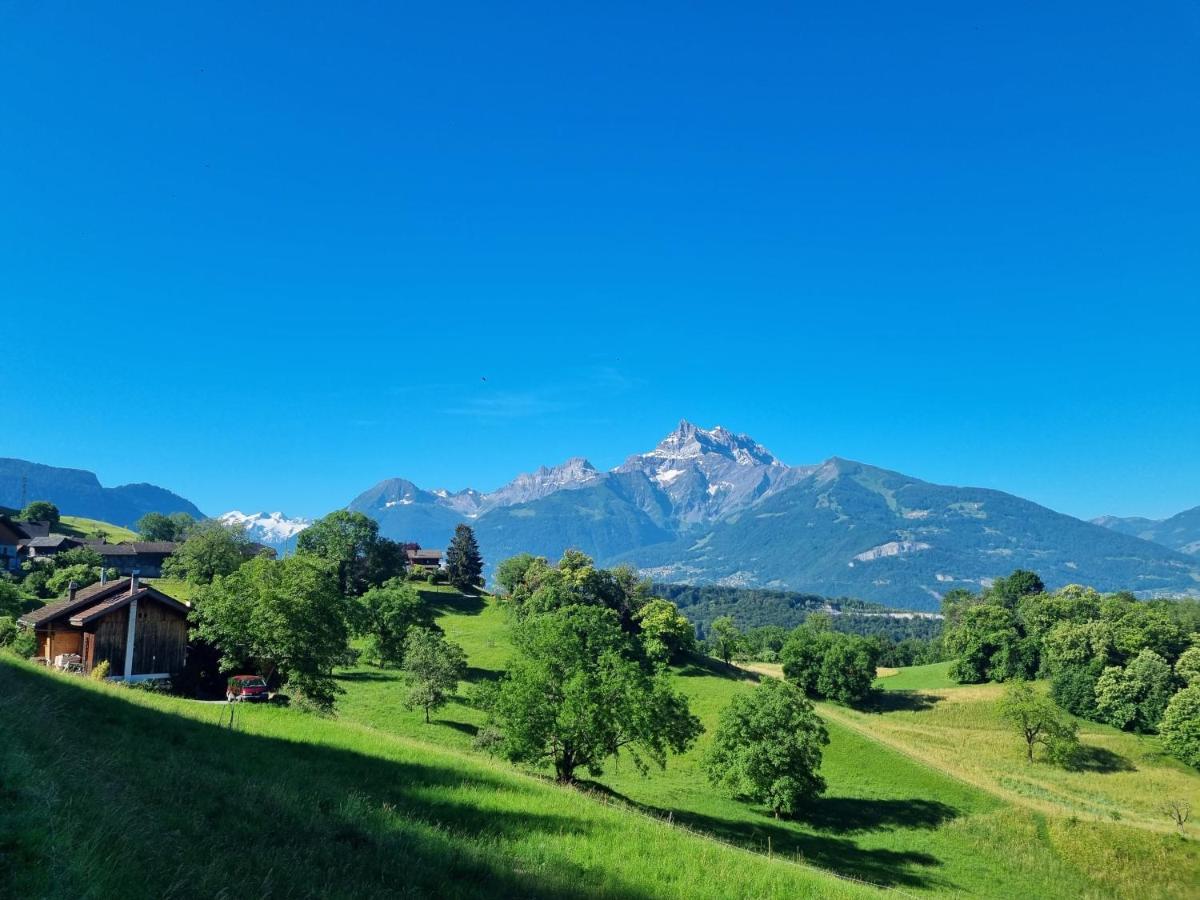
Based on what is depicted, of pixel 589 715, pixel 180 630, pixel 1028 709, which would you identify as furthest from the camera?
pixel 1028 709

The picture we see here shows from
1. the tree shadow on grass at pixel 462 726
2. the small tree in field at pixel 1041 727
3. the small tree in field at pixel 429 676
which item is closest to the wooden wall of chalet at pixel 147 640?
the small tree in field at pixel 429 676

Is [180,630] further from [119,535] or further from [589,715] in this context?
[119,535]

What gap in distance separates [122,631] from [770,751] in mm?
45217

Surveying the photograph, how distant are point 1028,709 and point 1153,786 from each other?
1136 centimetres

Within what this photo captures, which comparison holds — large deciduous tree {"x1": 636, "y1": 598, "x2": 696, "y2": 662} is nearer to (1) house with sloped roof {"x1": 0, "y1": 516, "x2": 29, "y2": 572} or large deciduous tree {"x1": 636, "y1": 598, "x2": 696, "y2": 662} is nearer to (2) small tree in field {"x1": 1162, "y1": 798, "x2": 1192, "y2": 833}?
(2) small tree in field {"x1": 1162, "y1": 798, "x2": 1192, "y2": 833}

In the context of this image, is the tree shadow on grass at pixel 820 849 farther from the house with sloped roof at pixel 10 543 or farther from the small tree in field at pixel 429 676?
the house with sloped roof at pixel 10 543

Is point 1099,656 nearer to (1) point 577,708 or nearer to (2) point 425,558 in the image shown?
(1) point 577,708

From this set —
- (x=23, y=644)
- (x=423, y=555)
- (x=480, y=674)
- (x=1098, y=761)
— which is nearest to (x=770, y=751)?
(x=480, y=674)

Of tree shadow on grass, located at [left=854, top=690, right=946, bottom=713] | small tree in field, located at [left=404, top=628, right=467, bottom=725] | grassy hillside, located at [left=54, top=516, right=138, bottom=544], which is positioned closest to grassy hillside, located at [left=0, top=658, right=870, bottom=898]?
small tree in field, located at [left=404, top=628, right=467, bottom=725]

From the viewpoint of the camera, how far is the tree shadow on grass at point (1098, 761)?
227 ft

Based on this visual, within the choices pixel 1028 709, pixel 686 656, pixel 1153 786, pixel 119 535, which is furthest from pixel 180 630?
pixel 119 535

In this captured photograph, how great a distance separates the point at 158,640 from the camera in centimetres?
4538

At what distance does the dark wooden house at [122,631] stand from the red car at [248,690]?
9.82 m

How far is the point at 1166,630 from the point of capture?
92.7 metres
